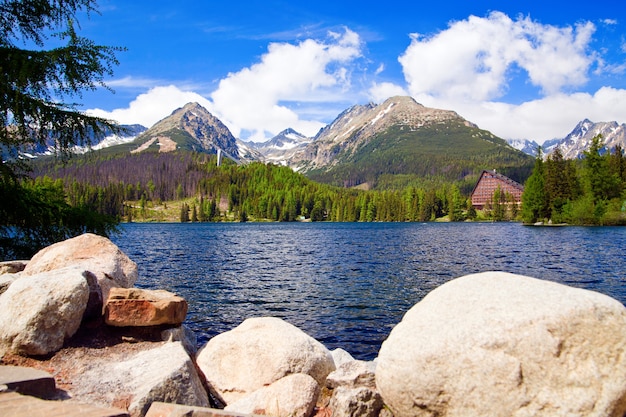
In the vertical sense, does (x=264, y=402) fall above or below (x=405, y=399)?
below

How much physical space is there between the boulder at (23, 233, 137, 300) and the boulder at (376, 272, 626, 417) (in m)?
9.77

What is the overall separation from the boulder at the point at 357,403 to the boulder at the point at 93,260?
333 inches

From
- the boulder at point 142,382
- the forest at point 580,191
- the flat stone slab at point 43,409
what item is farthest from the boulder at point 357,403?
the forest at point 580,191

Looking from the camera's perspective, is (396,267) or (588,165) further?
(588,165)

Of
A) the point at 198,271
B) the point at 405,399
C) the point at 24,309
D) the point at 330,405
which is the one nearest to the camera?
the point at 405,399

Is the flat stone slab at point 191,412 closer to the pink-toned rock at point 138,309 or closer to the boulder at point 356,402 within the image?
the boulder at point 356,402

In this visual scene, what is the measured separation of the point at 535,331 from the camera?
26.3ft

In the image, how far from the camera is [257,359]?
11914 millimetres

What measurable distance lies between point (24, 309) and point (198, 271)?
3671cm

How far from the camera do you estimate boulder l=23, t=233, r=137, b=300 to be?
14.0m

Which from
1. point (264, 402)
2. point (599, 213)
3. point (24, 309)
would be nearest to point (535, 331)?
point (264, 402)

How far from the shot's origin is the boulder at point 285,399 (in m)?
9.61

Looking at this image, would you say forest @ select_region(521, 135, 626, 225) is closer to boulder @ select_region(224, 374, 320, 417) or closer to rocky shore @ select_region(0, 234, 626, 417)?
rocky shore @ select_region(0, 234, 626, 417)

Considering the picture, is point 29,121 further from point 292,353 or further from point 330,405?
point 330,405
